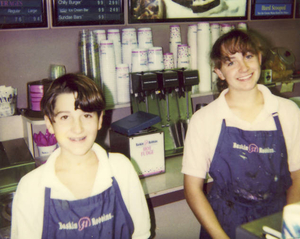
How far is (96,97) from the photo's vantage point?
4.14 feet

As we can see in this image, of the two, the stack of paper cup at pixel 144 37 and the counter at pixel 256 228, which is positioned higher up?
the stack of paper cup at pixel 144 37

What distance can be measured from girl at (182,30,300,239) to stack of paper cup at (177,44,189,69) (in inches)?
26.5

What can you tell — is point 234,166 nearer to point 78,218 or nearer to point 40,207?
point 78,218

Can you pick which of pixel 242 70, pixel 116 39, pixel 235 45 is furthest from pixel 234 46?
pixel 116 39

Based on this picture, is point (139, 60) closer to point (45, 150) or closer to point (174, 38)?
point (174, 38)

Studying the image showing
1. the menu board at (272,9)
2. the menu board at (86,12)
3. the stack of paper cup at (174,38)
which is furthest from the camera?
the menu board at (272,9)

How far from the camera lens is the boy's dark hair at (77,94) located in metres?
1.21

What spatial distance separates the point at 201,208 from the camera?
152cm

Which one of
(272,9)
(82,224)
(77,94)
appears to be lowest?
(82,224)

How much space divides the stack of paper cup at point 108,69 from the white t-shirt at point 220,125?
0.67 m

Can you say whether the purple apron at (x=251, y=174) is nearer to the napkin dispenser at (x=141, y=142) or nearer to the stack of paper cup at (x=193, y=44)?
the napkin dispenser at (x=141, y=142)

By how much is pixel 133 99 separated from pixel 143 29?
19.6 inches

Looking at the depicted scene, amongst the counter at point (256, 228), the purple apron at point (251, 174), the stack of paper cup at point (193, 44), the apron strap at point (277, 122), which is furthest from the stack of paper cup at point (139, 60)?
the counter at point (256, 228)

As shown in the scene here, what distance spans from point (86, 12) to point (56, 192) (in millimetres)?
1347
